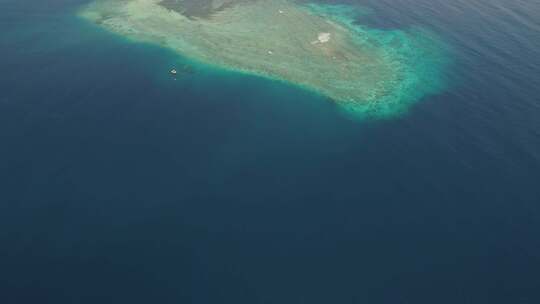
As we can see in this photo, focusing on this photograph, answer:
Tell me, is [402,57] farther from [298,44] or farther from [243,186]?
[243,186]

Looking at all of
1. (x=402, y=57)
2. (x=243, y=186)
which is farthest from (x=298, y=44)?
(x=243, y=186)

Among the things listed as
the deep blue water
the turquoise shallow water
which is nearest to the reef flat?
the turquoise shallow water

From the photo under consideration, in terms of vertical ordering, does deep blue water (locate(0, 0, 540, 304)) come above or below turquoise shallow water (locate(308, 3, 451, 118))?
below

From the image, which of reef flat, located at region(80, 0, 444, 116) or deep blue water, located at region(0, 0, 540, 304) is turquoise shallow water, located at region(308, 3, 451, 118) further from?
deep blue water, located at region(0, 0, 540, 304)

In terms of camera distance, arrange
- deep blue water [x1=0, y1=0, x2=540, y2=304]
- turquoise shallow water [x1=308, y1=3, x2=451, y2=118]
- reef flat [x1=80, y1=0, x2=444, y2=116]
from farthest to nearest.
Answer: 1. reef flat [x1=80, y1=0, x2=444, y2=116]
2. turquoise shallow water [x1=308, y1=3, x2=451, y2=118]
3. deep blue water [x1=0, y1=0, x2=540, y2=304]

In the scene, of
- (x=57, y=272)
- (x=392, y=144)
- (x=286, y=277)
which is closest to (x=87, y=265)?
(x=57, y=272)

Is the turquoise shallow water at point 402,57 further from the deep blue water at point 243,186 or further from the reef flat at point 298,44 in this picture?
the deep blue water at point 243,186
